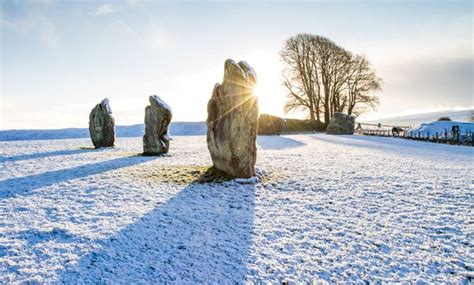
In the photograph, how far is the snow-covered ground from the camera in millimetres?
3348

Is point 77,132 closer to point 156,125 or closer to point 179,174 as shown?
point 156,125

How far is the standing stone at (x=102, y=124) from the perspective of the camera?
1525cm

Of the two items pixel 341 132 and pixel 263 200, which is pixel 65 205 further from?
pixel 341 132

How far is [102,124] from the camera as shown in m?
15.5

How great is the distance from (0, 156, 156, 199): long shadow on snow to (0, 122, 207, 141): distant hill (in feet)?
65.9

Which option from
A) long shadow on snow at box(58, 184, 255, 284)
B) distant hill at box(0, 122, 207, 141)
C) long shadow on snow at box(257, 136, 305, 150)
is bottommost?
long shadow on snow at box(58, 184, 255, 284)

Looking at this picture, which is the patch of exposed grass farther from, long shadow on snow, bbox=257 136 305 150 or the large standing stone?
long shadow on snow, bbox=257 136 305 150

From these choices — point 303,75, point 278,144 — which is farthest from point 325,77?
point 278,144

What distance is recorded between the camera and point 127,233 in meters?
4.22

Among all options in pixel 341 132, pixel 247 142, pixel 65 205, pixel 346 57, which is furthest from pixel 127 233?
pixel 346 57

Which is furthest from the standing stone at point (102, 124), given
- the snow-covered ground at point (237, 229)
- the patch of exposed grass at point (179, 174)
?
the snow-covered ground at point (237, 229)

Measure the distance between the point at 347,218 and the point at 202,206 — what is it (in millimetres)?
2401

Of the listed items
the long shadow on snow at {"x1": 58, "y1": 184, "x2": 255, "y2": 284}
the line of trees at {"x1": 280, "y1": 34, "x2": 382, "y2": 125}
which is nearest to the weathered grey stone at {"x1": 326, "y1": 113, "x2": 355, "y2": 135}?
the line of trees at {"x1": 280, "y1": 34, "x2": 382, "y2": 125}

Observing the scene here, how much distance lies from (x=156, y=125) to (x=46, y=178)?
5.22 meters
